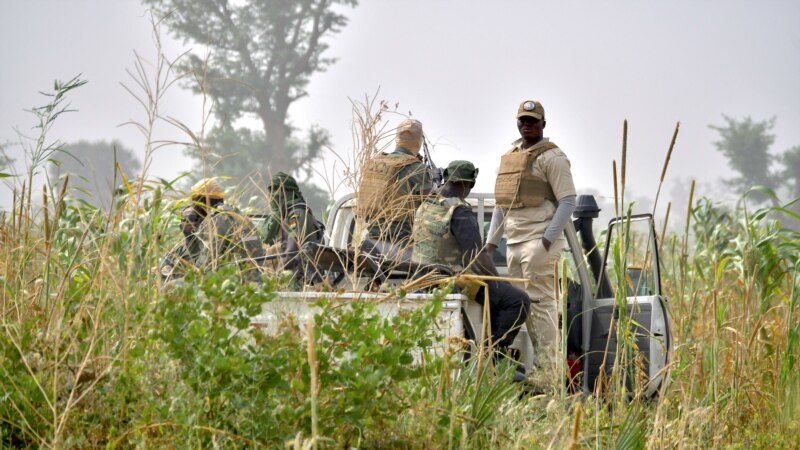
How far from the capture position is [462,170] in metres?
6.13

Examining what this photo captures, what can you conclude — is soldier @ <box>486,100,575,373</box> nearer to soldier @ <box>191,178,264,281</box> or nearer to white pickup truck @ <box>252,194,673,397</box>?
white pickup truck @ <box>252,194,673,397</box>

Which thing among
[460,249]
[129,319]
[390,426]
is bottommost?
[390,426]

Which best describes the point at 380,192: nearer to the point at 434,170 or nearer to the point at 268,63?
the point at 434,170

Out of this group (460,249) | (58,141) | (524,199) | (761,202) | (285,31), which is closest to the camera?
(58,141)

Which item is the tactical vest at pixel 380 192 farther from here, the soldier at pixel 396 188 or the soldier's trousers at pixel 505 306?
the soldier's trousers at pixel 505 306

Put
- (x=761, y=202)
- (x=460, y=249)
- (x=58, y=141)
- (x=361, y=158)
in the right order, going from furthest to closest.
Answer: (x=761, y=202) → (x=460, y=249) → (x=361, y=158) → (x=58, y=141)

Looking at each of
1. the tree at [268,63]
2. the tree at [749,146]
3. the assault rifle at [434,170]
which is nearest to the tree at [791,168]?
the tree at [749,146]

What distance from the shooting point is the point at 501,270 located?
6.90 meters

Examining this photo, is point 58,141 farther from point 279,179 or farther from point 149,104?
point 279,179

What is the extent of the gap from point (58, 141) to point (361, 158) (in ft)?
4.12

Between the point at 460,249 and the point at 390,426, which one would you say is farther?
the point at 460,249

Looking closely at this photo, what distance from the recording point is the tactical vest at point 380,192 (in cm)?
450

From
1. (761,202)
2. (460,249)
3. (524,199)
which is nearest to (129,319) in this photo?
(460,249)

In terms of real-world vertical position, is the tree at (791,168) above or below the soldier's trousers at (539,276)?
above
